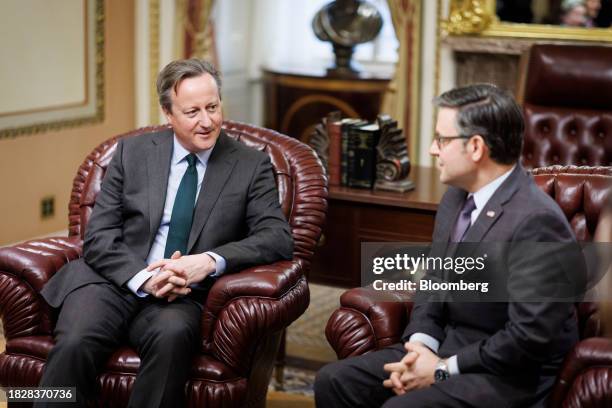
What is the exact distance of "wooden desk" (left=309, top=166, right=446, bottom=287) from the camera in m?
3.66

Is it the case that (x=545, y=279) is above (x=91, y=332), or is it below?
above

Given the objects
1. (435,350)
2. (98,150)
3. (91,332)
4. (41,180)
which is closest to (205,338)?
(91,332)

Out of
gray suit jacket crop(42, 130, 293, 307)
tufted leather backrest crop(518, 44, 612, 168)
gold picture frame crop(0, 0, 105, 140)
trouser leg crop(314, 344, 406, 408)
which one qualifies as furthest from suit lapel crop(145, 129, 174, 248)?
gold picture frame crop(0, 0, 105, 140)

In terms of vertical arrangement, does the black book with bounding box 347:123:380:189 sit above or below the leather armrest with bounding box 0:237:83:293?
above

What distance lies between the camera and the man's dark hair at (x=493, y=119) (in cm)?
229

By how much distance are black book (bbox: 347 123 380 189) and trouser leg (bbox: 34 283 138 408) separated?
1.27 meters

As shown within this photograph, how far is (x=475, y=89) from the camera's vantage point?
231cm

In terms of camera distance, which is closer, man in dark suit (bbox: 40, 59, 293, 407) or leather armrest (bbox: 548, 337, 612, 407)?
leather armrest (bbox: 548, 337, 612, 407)

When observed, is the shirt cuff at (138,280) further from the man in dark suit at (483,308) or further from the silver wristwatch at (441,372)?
the silver wristwatch at (441,372)

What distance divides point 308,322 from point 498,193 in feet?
7.46

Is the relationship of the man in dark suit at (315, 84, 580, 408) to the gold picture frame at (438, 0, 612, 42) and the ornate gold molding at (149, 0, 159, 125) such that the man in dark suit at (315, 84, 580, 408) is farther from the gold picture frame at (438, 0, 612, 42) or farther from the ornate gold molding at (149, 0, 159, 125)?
the ornate gold molding at (149, 0, 159, 125)

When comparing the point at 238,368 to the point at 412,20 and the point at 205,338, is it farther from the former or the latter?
the point at 412,20

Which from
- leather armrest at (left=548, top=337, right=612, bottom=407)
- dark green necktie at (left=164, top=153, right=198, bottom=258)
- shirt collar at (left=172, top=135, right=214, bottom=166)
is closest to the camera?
leather armrest at (left=548, top=337, right=612, bottom=407)

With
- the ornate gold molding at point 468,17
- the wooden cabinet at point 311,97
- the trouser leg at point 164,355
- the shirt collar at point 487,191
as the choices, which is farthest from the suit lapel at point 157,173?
the wooden cabinet at point 311,97
